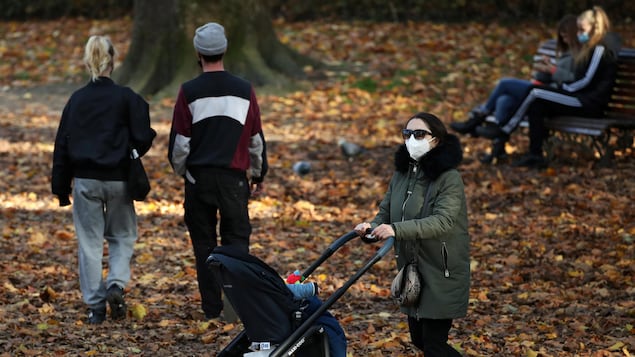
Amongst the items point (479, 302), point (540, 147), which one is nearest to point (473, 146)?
point (540, 147)

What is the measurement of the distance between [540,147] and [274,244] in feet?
11.7

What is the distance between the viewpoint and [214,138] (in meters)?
6.95

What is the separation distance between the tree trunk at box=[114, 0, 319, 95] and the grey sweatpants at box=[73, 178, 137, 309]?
7670 mm

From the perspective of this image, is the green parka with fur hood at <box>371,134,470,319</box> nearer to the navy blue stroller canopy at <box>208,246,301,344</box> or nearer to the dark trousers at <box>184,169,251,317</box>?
the navy blue stroller canopy at <box>208,246,301,344</box>

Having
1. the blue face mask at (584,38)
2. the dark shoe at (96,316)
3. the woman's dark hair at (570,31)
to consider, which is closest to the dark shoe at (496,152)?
the woman's dark hair at (570,31)

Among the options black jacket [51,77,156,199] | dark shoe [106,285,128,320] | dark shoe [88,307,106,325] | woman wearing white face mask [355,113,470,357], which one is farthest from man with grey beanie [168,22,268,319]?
woman wearing white face mask [355,113,470,357]

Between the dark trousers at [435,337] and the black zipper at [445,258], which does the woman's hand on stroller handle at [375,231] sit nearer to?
the black zipper at [445,258]

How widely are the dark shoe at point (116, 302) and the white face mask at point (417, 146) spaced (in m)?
2.64

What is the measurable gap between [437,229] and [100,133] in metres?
2.70

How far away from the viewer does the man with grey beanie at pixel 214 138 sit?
6910 millimetres

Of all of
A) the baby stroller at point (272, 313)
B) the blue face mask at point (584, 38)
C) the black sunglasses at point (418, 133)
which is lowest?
the baby stroller at point (272, 313)

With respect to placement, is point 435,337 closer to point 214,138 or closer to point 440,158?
point 440,158

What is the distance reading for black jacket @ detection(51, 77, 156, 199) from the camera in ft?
23.3

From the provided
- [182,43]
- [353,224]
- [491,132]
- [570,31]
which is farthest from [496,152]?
[182,43]
